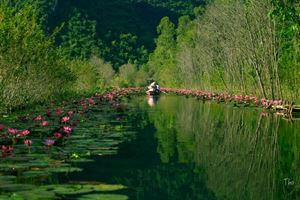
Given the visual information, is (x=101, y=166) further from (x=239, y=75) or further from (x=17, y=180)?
(x=239, y=75)

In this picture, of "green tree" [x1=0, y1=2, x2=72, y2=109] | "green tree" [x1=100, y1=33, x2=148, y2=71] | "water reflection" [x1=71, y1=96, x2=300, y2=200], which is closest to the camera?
"water reflection" [x1=71, y1=96, x2=300, y2=200]

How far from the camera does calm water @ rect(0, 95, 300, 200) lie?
8.64 metres

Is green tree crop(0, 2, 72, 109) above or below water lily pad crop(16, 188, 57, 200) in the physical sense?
above

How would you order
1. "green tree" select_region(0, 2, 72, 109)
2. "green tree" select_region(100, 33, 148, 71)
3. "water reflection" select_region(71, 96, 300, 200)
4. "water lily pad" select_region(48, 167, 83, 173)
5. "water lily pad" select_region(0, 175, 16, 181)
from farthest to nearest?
"green tree" select_region(100, 33, 148, 71) → "green tree" select_region(0, 2, 72, 109) → "water lily pad" select_region(48, 167, 83, 173) → "water reflection" select_region(71, 96, 300, 200) → "water lily pad" select_region(0, 175, 16, 181)

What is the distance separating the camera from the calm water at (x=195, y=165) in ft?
28.3

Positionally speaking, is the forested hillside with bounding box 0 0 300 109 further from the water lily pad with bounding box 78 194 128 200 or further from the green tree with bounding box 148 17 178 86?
the water lily pad with bounding box 78 194 128 200

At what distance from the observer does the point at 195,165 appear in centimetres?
1127

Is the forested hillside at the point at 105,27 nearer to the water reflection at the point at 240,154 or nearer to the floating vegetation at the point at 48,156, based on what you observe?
the water reflection at the point at 240,154

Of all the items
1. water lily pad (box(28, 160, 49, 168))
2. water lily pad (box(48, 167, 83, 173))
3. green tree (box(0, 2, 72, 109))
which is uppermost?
green tree (box(0, 2, 72, 109))

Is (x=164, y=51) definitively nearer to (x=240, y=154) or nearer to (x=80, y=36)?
(x=80, y=36)

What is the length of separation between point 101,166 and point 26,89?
17153 mm

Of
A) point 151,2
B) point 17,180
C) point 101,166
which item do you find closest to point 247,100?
point 101,166

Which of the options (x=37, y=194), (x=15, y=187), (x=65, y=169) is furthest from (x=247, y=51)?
(x=37, y=194)

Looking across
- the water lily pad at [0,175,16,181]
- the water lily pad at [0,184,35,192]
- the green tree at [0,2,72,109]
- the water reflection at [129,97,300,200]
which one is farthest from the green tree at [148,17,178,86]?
the water lily pad at [0,184,35,192]
